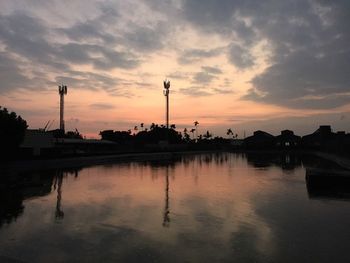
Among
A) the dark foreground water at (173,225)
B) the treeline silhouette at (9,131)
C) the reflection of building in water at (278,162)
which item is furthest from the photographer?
the reflection of building in water at (278,162)

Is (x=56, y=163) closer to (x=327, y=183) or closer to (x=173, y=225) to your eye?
(x=327, y=183)

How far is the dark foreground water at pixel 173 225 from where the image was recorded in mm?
14352

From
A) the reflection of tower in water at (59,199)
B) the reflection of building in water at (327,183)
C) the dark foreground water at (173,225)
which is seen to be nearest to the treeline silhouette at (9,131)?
the reflection of tower in water at (59,199)

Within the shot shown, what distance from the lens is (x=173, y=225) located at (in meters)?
19.1

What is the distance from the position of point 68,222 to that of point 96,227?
84.2 inches

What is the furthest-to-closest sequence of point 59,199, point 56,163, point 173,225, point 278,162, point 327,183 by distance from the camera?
point 278,162
point 56,163
point 327,183
point 59,199
point 173,225

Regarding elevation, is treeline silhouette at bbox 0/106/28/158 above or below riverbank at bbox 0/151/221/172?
above

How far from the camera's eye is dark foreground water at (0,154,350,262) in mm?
14352

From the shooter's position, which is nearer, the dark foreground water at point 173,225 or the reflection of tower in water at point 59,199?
the dark foreground water at point 173,225

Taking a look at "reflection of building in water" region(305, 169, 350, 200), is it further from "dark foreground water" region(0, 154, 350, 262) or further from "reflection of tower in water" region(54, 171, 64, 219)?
"reflection of tower in water" region(54, 171, 64, 219)

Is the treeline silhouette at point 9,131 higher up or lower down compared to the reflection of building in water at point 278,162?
higher up

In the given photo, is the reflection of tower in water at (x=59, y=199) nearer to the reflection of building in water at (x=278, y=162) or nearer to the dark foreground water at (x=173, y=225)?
the dark foreground water at (x=173, y=225)

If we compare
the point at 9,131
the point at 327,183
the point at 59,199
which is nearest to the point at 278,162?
the point at 327,183

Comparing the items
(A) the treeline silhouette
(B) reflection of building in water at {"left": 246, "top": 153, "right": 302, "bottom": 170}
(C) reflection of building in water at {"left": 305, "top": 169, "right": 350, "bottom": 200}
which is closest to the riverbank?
(A) the treeline silhouette
